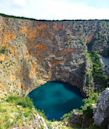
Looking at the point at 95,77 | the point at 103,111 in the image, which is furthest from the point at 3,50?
the point at 103,111

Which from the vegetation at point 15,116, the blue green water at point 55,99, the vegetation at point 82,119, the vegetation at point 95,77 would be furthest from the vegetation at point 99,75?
the vegetation at point 15,116

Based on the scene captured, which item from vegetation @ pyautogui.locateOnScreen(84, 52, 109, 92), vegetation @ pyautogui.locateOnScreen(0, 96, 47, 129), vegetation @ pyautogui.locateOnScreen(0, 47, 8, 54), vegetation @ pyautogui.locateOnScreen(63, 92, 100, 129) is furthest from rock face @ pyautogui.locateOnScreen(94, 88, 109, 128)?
vegetation @ pyautogui.locateOnScreen(84, 52, 109, 92)

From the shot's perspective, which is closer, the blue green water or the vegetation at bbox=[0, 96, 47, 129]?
the vegetation at bbox=[0, 96, 47, 129]

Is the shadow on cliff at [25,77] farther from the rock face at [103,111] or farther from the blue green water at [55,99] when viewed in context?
the rock face at [103,111]

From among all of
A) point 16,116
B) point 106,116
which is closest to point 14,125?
point 16,116

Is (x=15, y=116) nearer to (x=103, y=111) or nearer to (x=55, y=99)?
(x=103, y=111)

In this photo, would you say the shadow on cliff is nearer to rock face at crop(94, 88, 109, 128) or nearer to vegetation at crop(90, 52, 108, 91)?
vegetation at crop(90, 52, 108, 91)
